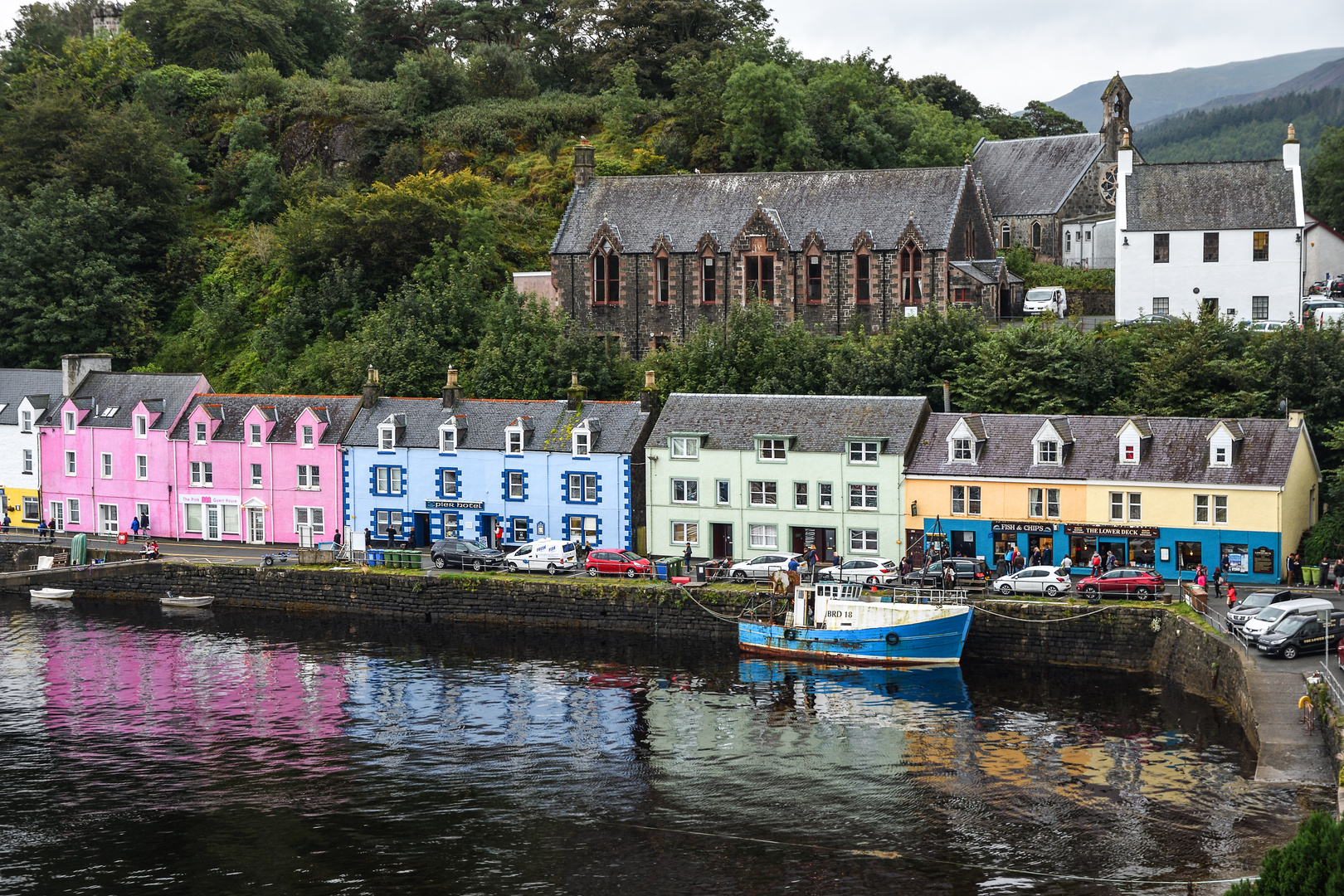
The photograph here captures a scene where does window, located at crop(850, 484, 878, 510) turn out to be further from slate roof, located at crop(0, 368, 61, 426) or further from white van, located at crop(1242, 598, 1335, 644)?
slate roof, located at crop(0, 368, 61, 426)

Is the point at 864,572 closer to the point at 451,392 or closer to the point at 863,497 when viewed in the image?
the point at 863,497

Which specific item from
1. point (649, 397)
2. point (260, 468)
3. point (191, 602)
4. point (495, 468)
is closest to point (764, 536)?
point (649, 397)

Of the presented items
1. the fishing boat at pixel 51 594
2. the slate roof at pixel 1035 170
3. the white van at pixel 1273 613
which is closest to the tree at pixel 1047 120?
the slate roof at pixel 1035 170

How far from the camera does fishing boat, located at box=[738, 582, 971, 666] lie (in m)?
54.3

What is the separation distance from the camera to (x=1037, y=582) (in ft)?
181

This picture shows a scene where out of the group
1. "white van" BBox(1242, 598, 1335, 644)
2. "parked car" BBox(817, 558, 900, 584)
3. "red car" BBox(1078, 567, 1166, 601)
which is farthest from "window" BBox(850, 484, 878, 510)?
"white van" BBox(1242, 598, 1335, 644)

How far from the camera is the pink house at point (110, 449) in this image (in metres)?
76.4

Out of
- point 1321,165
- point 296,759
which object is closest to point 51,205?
point 296,759

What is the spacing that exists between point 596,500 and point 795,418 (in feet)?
32.9

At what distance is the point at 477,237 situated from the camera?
88.7m

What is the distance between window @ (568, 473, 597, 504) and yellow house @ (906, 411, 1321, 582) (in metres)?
14.7

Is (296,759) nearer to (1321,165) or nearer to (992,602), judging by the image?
(992,602)

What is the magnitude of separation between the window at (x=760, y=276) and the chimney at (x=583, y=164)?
12.2m

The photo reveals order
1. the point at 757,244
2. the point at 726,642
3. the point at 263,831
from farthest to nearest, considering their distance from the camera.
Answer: the point at 757,244 → the point at 726,642 → the point at 263,831
